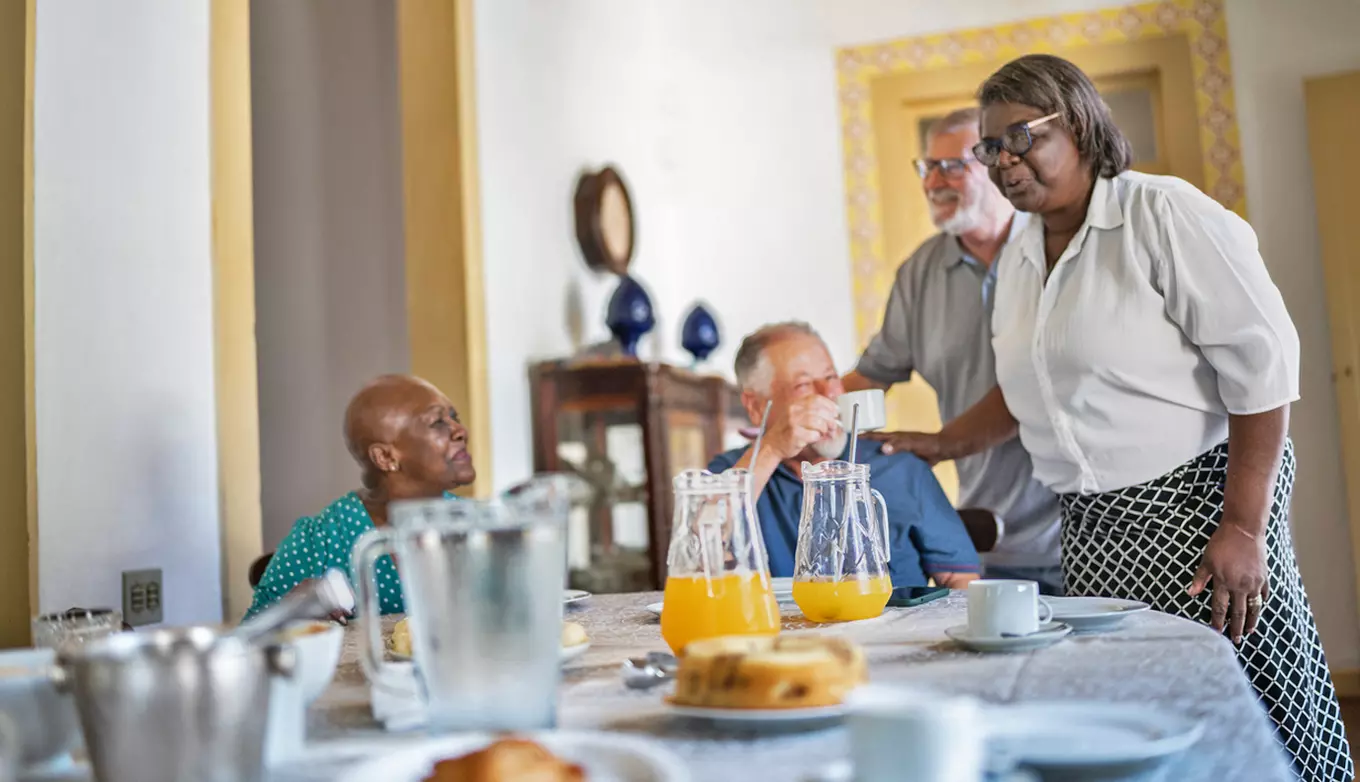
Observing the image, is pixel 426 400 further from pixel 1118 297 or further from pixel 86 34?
pixel 1118 297

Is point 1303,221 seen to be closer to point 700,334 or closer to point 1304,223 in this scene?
point 1304,223

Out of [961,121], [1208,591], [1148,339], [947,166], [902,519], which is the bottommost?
[1208,591]

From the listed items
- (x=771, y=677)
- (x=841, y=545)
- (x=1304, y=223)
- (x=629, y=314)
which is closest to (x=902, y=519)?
(x=841, y=545)

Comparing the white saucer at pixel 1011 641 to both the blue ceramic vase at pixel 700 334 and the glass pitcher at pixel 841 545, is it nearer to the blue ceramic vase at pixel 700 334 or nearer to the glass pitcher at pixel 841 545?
the glass pitcher at pixel 841 545

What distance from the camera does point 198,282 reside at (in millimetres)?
2398

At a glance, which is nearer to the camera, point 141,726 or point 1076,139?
point 141,726

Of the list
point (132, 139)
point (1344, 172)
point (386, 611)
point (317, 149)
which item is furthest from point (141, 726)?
point (1344, 172)

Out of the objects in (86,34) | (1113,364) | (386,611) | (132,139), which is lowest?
(386,611)

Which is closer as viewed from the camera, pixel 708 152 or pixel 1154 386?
pixel 1154 386

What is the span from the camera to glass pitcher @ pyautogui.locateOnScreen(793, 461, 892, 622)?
125cm

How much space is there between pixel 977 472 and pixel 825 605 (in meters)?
1.41

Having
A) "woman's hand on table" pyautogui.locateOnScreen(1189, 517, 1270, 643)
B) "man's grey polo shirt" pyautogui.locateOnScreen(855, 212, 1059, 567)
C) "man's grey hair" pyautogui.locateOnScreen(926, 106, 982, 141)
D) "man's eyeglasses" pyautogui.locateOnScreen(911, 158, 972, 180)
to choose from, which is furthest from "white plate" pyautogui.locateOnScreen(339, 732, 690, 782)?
"man's grey hair" pyautogui.locateOnScreen(926, 106, 982, 141)

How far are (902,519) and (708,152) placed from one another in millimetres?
3198

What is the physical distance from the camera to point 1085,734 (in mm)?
732
